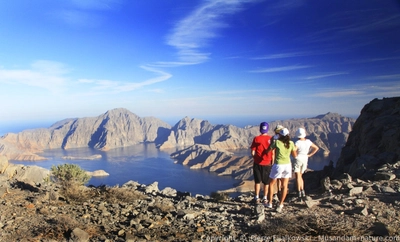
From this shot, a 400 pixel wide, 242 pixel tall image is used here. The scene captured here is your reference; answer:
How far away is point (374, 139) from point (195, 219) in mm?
19769

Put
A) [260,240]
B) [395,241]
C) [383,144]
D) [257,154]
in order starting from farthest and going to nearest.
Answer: [383,144] < [257,154] < [260,240] < [395,241]

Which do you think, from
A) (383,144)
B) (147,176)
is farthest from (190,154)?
(383,144)

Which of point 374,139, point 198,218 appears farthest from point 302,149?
point 374,139

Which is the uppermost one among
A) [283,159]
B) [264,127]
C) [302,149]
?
[264,127]

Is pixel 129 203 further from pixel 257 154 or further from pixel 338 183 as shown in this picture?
pixel 338 183

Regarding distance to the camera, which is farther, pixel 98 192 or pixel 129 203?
pixel 98 192

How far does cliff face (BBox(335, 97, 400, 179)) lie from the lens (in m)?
13.6

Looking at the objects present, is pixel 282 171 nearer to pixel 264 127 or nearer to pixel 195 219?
pixel 264 127

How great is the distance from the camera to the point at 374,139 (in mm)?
20266

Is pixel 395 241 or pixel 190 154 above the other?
pixel 395 241

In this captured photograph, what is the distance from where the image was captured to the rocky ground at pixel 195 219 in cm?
479

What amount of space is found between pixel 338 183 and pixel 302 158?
125 inches

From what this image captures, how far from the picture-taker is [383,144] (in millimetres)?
17922

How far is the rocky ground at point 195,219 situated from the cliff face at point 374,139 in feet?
19.7
